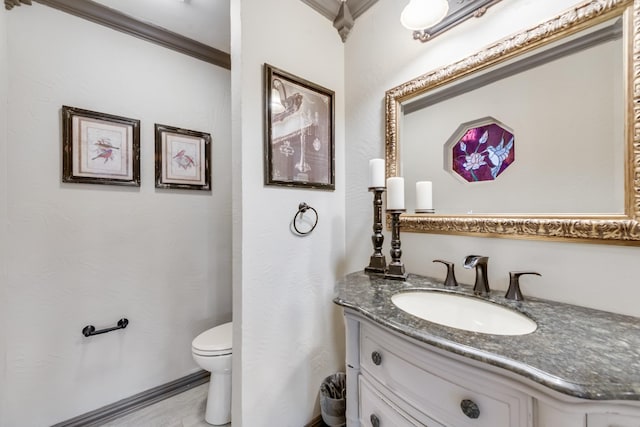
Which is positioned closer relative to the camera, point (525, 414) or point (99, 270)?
point (525, 414)

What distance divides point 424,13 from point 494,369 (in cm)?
130

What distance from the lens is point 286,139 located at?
1.28 meters

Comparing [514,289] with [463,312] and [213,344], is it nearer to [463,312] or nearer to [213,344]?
[463,312]

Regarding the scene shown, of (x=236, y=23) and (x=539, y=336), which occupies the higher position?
(x=236, y=23)

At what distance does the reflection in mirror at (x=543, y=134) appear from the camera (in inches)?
29.7

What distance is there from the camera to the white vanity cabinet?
45cm

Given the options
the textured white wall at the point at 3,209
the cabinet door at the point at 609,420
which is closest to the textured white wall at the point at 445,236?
the cabinet door at the point at 609,420

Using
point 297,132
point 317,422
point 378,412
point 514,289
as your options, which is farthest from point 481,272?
point 317,422

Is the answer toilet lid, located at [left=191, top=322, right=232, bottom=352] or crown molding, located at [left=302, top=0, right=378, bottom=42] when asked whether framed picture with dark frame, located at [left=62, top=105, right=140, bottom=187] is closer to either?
toilet lid, located at [left=191, top=322, right=232, bottom=352]

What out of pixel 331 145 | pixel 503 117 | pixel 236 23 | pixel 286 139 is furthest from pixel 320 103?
pixel 503 117

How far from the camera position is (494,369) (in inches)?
20.6

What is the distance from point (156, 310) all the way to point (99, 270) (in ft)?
1.41

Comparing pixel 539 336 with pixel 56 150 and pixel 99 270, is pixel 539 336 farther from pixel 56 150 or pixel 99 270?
pixel 56 150

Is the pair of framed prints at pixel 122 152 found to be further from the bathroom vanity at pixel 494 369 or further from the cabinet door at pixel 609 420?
the cabinet door at pixel 609 420
